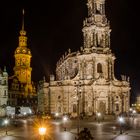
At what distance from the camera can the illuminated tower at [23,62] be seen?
123 m

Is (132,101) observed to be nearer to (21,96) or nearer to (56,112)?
(21,96)

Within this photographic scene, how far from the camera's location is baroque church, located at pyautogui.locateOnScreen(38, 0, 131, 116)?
84125mm

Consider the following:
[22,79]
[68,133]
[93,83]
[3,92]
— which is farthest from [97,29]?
[68,133]

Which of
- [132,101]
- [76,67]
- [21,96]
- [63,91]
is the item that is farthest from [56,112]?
[132,101]

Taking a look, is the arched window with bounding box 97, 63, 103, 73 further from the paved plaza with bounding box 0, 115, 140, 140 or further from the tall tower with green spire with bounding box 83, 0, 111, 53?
the paved plaza with bounding box 0, 115, 140, 140

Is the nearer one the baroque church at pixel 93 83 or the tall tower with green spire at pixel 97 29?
the baroque church at pixel 93 83

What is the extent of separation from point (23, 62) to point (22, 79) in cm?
571

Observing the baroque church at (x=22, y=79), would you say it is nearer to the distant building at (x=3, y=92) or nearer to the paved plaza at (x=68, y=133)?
the distant building at (x=3, y=92)

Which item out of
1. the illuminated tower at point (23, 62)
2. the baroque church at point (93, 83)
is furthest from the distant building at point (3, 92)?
the illuminated tower at point (23, 62)

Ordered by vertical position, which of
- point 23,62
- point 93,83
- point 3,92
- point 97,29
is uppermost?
point 97,29

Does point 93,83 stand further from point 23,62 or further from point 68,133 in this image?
point 23,62

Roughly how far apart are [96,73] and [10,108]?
91.4ft

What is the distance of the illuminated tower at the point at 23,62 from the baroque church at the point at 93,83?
1370 inches

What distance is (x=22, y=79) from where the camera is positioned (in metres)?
123
